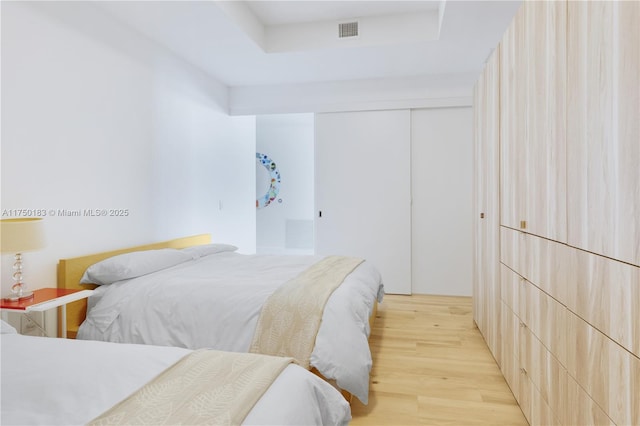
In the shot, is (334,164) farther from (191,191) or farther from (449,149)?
(191,191)

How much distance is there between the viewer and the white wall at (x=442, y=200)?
4656 mm

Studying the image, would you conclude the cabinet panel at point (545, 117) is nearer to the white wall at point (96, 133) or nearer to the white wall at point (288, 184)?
the white wall at point (96, 133)

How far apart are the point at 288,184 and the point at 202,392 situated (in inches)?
242

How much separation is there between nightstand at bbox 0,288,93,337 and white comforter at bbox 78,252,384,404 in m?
0.17

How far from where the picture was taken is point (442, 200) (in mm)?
4707

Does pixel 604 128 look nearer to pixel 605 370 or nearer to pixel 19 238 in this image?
pixel 605 370

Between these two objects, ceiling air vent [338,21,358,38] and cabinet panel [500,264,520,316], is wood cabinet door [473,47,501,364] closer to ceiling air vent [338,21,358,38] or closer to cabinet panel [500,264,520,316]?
cabinet panel [500,264,520,316]

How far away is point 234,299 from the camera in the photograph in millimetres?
2336

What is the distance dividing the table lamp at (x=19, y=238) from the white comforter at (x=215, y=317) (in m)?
0.44

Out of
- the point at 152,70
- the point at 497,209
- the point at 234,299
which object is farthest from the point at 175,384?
the point at 152,70

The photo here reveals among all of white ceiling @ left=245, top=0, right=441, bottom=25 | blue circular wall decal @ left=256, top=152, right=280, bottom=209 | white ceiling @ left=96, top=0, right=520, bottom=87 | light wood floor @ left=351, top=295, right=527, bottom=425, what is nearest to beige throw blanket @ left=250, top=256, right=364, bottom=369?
light wood floor @ left=351, top=295, right=527, bottom=425

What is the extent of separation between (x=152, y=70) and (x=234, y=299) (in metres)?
2.28

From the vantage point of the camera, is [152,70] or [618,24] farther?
[152,70]

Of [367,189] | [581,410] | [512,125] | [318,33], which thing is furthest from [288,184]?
[581,410]
